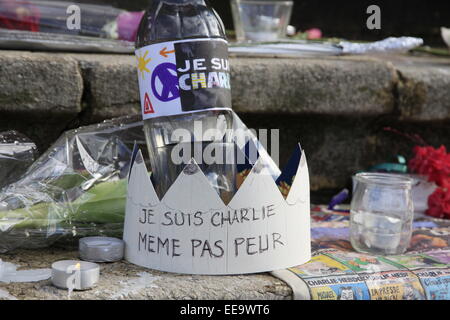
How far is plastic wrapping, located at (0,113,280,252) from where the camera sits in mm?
996

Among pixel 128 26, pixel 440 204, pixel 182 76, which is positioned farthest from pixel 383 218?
pixel 128 26

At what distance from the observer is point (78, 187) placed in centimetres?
108

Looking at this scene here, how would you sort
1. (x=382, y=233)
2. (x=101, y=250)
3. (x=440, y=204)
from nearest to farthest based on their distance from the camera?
1. (x=101, y=250)
2. (x=382, y=233)
3. (x=440, y=204)

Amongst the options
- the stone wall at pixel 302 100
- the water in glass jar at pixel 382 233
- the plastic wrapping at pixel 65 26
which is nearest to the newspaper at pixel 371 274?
the water in glass jar at pixel 382 233

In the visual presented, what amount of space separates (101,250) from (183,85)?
0.29 meters

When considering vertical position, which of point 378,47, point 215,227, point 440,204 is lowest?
point 440,204

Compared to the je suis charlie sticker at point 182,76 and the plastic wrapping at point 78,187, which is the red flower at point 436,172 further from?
the je suis charlie sticker at point 182,76

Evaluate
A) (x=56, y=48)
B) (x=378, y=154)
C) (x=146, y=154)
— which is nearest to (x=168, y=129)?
(x=146, y=154)

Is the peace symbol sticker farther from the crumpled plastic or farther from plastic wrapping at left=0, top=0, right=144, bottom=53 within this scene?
the crumpled plastic

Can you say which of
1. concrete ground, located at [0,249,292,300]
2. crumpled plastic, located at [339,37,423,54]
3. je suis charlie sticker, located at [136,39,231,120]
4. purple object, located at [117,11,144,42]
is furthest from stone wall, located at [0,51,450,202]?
concrete ground, located at [0,249,292,300]

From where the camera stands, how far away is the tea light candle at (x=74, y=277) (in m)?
0.83

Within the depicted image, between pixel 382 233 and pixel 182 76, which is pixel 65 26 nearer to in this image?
pixel 182 76

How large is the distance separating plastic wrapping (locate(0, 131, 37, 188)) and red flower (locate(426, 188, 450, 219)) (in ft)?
2.80

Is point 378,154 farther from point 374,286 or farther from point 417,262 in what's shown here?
point 374,286
